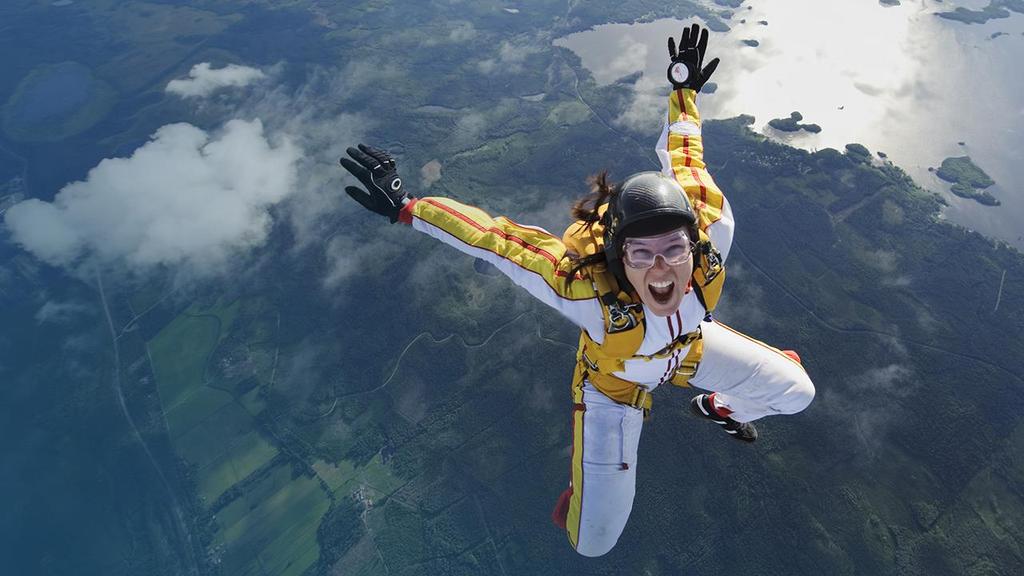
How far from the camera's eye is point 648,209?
15.2 ft

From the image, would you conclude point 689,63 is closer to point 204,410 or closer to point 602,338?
point 602,338

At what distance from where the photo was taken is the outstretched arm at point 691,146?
5.83 m

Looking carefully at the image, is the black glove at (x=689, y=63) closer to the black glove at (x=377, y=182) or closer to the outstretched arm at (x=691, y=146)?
the outstretched arm at (x=691, y=146)

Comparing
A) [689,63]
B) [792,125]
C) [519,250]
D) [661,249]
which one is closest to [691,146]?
[689,63]

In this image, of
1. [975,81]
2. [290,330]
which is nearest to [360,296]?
[290,330]

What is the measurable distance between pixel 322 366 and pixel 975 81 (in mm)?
83656

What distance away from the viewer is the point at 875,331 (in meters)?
41.7

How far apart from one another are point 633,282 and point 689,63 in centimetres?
349

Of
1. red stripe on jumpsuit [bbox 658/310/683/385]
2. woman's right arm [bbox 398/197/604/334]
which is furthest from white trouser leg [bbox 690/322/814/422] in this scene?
woman's right arm [bbox 398/197/604/334]

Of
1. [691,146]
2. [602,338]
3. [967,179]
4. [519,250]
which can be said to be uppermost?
[691,146]

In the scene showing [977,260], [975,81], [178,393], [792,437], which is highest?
[975,81]

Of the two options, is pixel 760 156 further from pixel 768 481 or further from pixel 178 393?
pixel 178 393

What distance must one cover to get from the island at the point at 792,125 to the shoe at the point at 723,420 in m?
62.5

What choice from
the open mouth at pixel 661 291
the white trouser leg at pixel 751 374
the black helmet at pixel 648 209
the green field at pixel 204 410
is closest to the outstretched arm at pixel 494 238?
the open mouth at pixel 661 291
